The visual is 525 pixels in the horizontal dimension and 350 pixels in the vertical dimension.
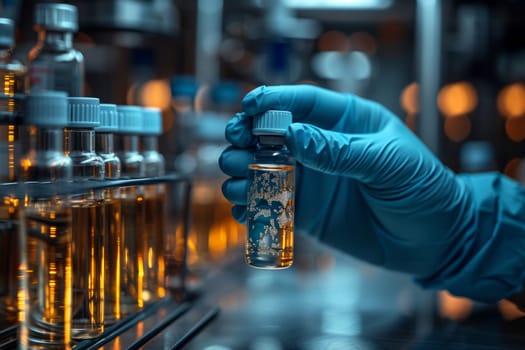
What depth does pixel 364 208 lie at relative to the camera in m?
1.20

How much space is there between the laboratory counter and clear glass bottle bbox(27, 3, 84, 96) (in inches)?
16.2

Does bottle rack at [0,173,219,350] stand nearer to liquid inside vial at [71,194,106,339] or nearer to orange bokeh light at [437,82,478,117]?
liquid inside vial at [71,194,106,339]

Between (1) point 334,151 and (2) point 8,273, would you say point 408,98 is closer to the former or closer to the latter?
(1) point 334,151

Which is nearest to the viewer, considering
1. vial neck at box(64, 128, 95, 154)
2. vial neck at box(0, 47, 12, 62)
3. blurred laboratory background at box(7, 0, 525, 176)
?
vial neck at box(64, 128, 95, 154)

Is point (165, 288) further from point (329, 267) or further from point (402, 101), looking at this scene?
point (402, 101)

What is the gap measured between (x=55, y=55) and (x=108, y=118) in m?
0.24

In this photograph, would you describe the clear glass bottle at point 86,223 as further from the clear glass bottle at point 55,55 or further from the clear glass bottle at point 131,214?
the clear glass bottle at point 55,55

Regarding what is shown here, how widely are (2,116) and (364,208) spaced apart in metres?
0.68

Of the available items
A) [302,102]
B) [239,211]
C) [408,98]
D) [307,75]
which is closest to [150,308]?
[239,211]

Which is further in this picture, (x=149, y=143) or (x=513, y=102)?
(x=513, y=102)

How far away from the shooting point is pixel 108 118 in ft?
2.90

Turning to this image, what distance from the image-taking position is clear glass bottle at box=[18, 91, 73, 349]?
70cm

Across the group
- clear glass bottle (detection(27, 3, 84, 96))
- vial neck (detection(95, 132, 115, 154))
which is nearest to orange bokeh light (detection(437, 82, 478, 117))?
clear glass bottle (detection(27, 3, 84, 96))

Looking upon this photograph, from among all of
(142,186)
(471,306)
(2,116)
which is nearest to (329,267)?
(471,306)
